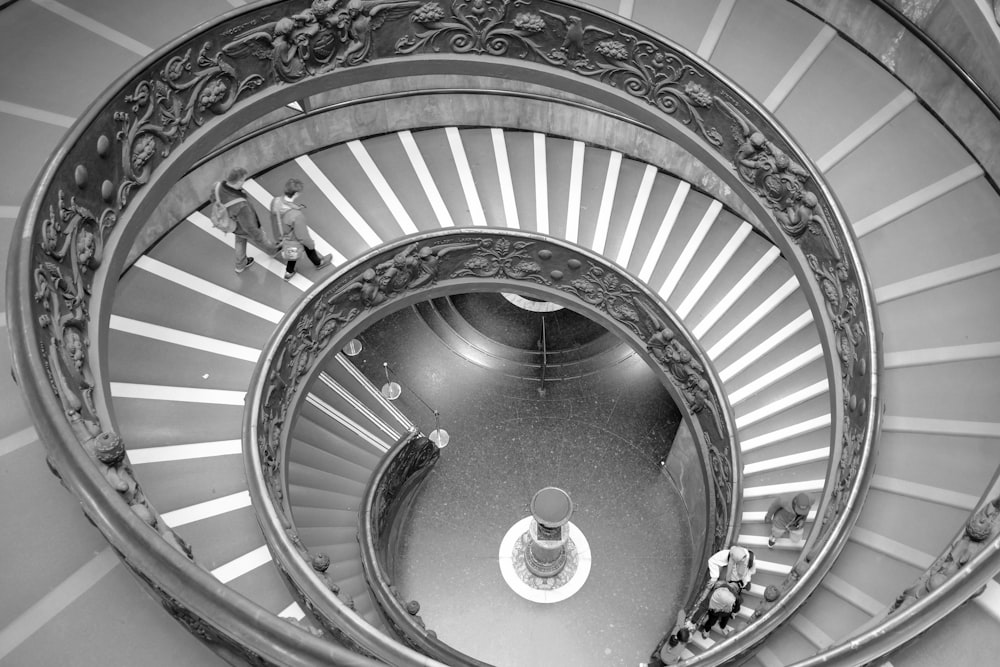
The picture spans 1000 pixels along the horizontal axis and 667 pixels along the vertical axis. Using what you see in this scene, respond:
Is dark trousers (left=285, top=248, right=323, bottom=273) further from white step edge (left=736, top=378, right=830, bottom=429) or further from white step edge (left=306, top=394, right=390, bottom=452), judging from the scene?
white step edge (left=736, top=378, right=830, bottom=429)

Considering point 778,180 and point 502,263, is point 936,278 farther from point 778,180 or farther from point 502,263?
point 502,263

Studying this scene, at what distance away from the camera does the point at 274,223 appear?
8234mm

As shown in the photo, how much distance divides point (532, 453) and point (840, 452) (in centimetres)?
595

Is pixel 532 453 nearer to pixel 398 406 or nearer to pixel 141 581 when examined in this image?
pixel 398 406

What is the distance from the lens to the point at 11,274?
4148 millimetres

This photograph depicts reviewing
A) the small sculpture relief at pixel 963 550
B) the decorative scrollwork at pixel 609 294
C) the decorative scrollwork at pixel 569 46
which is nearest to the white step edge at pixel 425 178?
the decorative scrollwork at pixel 609 294

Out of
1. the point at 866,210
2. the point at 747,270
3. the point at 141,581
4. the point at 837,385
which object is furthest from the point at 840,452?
the point at 141,581

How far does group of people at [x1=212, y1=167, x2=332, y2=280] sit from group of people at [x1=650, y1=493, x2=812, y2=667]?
5509 millimetres

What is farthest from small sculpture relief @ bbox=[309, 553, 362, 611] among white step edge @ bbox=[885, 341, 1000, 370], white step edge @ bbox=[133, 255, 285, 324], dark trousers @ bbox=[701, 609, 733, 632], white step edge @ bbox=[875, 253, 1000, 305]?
white step edge @ bbox=[875, 253, 1000, 305]

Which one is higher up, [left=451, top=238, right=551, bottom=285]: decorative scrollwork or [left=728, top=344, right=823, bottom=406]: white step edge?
[left=451, top=238, right=551, bottom=285]: decorative scrollwork

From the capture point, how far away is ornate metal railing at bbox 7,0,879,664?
3680mm

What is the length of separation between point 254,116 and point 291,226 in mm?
1216

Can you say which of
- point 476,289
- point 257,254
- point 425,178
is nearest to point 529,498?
point 476,289

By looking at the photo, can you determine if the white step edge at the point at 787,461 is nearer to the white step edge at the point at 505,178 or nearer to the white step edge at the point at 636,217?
the white step edge at the point at 636,217
